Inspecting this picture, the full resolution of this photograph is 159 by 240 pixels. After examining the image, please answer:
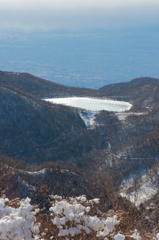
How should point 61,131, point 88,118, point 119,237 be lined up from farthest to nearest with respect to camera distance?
point 88,118 → point 61,131 → point 119,237

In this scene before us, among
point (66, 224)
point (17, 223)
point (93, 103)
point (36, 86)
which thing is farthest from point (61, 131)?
point (17, 223)

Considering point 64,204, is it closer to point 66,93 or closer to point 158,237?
point 158,237

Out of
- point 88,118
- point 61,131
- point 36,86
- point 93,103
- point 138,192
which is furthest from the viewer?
point 36,86

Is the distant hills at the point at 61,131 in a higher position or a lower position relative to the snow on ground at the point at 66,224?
lower

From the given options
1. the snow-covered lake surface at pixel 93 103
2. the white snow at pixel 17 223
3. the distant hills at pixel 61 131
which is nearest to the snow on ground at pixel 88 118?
the distant hills at pixel 61 131

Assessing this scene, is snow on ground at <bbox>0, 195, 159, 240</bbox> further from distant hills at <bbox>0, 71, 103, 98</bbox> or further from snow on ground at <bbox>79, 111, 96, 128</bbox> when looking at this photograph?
distant hills at <bbox>0, 71, 103, 98</bbox>

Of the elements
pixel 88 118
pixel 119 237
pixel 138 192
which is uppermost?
pixel 119 237

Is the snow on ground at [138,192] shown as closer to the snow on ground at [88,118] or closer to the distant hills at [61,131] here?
the distant hills at [61,131]

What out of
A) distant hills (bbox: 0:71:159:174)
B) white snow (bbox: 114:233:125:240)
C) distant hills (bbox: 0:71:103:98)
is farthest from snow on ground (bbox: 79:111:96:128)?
white snow (bbox: 114:233:125:240)

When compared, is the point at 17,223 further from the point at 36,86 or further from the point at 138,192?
the point at 36,86
